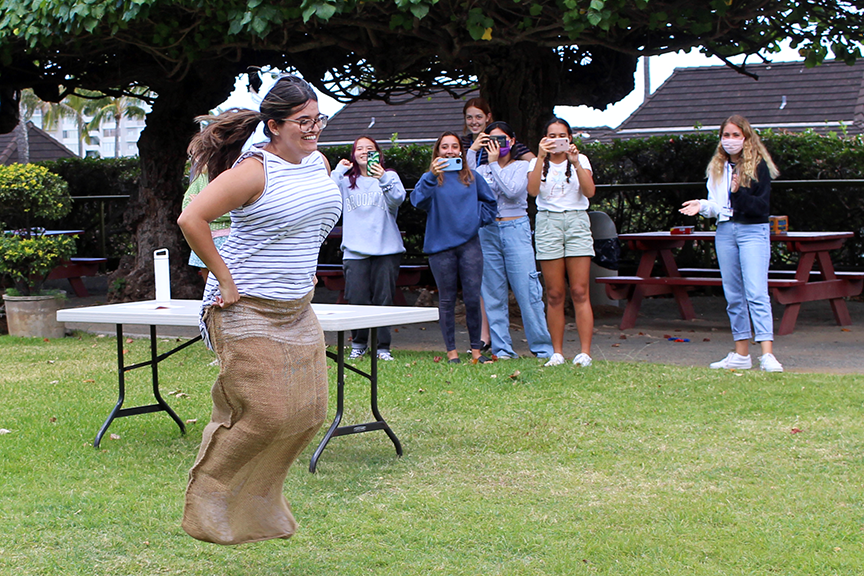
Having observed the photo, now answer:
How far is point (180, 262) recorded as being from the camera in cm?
1170

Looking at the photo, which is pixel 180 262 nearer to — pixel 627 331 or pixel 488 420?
pixel 627 331

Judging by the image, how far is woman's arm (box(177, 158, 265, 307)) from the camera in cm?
319

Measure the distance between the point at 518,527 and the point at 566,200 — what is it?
4083mm

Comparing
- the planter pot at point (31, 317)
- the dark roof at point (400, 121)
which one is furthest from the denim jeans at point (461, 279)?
the dark roof at point (400, 121)

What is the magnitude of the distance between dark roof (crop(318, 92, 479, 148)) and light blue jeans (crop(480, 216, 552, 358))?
1761cm

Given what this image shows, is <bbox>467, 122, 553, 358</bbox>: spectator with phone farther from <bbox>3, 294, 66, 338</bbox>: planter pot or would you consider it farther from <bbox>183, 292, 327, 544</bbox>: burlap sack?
<bbox>3, 294, 66, 338</bbox>: planter pot

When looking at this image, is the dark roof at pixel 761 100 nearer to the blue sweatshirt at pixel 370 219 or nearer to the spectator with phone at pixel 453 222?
the spectator with phone at pixel 453 222

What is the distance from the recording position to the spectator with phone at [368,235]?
7.88m

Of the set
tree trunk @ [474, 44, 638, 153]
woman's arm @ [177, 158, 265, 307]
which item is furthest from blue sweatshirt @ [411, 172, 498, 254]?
woman's arm @ [177, 158, 265, 307]

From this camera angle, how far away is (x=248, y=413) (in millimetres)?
3291

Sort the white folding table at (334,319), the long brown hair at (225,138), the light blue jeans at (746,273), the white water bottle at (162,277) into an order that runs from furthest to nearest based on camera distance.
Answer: the light blue jeans at (746,273) → the white water bottle at (162,277) → the white folding table at (334,319) → the long brown hair at (225,138)

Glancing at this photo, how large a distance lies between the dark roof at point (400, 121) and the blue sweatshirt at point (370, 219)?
691 inches

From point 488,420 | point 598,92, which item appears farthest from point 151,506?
point 598,92

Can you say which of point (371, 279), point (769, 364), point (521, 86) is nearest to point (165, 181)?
point (521, 86)
